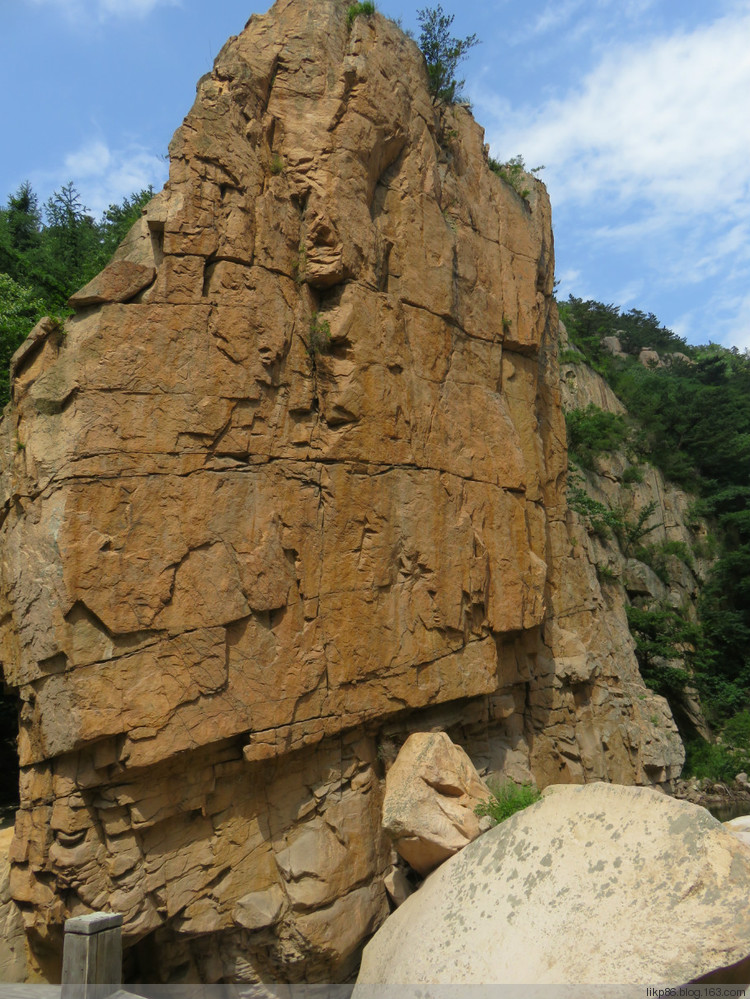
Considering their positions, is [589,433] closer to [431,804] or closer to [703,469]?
A: [703,469]

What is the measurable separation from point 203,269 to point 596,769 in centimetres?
1044

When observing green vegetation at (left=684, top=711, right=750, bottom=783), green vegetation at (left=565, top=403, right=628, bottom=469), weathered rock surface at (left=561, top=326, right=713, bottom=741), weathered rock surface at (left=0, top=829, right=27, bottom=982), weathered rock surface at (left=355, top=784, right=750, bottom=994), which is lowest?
green vegetation at (left=684, top=711, right=750, bottom=783)

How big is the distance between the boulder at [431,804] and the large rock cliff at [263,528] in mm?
841

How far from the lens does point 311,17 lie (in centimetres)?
1028

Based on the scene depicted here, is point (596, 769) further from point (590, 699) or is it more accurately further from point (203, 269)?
point (203, 269)

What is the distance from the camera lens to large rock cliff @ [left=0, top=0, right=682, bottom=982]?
7512 mm

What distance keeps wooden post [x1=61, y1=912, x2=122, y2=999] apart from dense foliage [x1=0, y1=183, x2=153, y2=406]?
6624 millimetres

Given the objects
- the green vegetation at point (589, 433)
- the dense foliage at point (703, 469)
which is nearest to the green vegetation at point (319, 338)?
the dense foliage at point (703, 469)

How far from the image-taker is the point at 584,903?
6.10m

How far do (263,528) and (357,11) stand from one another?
7.90 meters

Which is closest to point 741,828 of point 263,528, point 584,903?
point 584,903

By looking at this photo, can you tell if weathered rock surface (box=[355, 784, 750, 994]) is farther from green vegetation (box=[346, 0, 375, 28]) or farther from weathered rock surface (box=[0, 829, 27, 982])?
green vegetation (box=[346, 0, 375, 28])

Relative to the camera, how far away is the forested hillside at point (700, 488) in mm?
21844

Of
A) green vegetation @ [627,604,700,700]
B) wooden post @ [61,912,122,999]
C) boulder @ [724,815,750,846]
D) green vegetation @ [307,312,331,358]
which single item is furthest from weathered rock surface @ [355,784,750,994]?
green vegetation @ [627,604,700,700]
